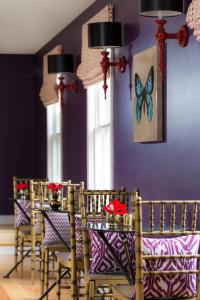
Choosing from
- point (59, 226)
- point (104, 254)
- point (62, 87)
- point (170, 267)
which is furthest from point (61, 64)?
point (170, 267)

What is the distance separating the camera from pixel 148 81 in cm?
646

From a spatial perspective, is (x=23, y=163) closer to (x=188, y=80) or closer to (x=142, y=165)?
(x=142, y=165)

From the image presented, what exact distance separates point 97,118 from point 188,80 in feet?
10.7

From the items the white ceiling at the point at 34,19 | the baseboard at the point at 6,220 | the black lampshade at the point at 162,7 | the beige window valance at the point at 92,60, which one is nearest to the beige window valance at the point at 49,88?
the white ceiling at the point at 34,19

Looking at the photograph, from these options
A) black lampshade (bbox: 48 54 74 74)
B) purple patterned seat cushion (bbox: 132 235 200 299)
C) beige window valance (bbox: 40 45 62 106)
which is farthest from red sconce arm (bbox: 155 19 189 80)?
beige window valance (bbox: 40 45 62 106)

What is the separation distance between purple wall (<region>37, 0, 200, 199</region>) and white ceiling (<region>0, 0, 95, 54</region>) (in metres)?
0.27

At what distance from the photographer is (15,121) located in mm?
12727

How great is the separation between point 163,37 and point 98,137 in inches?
117

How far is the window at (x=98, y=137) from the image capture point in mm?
8359

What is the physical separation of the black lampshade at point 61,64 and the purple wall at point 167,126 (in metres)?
0.43

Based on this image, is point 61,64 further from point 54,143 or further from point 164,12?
point 164,12

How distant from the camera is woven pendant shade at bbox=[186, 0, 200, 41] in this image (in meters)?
5.13

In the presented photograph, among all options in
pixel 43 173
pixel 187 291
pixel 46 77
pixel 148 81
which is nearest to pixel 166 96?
pixel 148 81

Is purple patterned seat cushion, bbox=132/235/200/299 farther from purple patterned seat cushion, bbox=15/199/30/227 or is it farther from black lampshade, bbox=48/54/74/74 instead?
black lampshade, bbox=48/54/74/74
